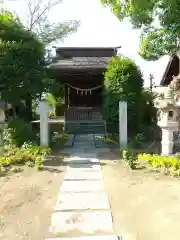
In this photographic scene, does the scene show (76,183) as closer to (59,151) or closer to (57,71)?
(59,151)

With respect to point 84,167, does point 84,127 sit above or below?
above

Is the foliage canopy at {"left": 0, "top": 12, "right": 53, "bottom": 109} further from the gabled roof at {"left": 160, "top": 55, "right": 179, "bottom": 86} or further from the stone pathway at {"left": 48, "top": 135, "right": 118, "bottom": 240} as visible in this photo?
the gabled roof at {"left": 160, "top": 55, "right": 179, "bottom": 86}

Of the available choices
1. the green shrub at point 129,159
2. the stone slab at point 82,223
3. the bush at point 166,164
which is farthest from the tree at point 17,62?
the stone slab at point 82,223

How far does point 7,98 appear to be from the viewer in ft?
32.4

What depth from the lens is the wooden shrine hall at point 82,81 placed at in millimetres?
13428

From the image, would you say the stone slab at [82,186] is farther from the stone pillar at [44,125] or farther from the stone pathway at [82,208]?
the stone pillar at [44,125]

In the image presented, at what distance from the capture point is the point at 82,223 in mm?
3756

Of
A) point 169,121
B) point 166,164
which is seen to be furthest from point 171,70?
point 166,164

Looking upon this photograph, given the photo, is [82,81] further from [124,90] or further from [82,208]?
[82,208]

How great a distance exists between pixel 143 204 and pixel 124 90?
21.8 feet

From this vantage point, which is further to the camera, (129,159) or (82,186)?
(129,159)

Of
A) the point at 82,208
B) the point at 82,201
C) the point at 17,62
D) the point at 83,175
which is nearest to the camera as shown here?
the point at 82,208

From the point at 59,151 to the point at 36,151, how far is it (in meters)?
1.31

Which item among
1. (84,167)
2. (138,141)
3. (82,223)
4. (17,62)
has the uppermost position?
(17,62)
